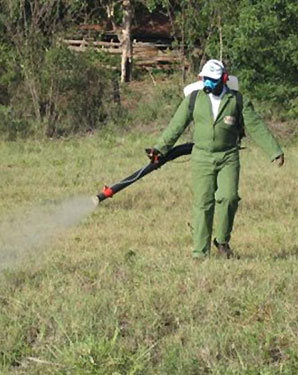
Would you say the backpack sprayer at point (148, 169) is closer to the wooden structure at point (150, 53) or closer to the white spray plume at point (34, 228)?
the white spray plume at point (34, 228)

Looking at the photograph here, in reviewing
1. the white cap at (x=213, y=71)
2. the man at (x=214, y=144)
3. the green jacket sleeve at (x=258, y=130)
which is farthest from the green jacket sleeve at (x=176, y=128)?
the green jacket sleeve at (x=258, y=130)

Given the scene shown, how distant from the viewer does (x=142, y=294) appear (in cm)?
657

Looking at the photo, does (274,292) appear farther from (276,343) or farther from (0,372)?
(0,372)

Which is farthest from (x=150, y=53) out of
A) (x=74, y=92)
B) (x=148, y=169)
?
(x=148, y=169)

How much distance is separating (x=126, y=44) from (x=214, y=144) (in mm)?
20743

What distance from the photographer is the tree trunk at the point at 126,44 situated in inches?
1107

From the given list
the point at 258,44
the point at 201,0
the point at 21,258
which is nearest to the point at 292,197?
the point at 21,258

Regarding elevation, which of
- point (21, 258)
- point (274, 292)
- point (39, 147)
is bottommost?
point (39, 147)

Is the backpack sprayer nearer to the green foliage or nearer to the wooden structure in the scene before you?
the green foliage

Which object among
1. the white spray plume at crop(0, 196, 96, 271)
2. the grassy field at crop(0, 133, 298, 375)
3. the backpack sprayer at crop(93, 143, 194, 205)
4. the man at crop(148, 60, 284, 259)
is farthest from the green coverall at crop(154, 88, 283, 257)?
the white spray plume at crop(0, 196, 96, 271)

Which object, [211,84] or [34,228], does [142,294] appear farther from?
[34,228]

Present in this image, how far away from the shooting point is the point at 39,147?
63.0 ft

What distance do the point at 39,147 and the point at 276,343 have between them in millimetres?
13921

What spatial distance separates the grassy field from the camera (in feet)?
18.3
